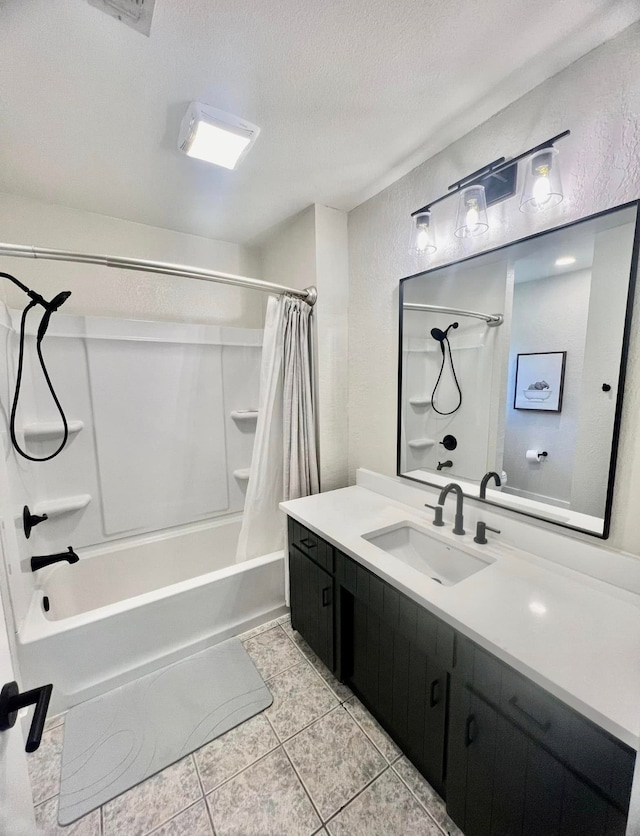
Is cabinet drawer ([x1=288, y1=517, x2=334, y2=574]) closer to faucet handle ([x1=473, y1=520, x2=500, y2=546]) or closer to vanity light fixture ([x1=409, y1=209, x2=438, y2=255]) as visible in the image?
faucet handle ([x1=473, y1=520, x2=500, y2=546])

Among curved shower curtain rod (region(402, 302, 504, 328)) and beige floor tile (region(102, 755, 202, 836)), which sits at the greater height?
curved shower curtain rod (region(402, 302, 504, 328))

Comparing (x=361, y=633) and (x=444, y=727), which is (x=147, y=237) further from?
(x=444, y=727)

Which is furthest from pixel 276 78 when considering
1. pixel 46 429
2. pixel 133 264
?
pixel 46 429

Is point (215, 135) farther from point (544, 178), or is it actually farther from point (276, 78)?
point (544, 178)

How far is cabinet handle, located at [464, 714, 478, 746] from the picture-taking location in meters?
0.95

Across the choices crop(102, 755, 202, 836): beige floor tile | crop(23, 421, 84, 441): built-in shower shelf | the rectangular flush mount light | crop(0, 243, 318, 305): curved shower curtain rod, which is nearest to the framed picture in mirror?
crop(0, 243, 318, 305): curved shower curtain rod

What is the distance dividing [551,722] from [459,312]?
143cm

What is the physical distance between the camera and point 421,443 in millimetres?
1776

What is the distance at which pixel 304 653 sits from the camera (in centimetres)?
180

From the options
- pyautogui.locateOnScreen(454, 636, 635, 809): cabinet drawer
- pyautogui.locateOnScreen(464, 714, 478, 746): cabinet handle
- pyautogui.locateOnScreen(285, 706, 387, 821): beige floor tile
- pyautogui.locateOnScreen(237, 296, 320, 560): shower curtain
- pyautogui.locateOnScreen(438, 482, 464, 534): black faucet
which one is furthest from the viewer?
pyautogui.locateOnScreen(237, 296, 320, 560): shower curtain

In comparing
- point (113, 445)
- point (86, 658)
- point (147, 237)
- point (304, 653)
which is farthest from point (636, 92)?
point (86, 658)

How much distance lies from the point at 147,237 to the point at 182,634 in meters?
2.40

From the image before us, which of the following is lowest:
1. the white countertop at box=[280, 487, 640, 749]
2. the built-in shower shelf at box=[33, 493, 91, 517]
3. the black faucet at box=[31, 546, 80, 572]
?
the black faucet at box=[31, 546, 80, 572]

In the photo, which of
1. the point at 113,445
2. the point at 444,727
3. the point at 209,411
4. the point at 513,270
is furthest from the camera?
the point at 209,411
